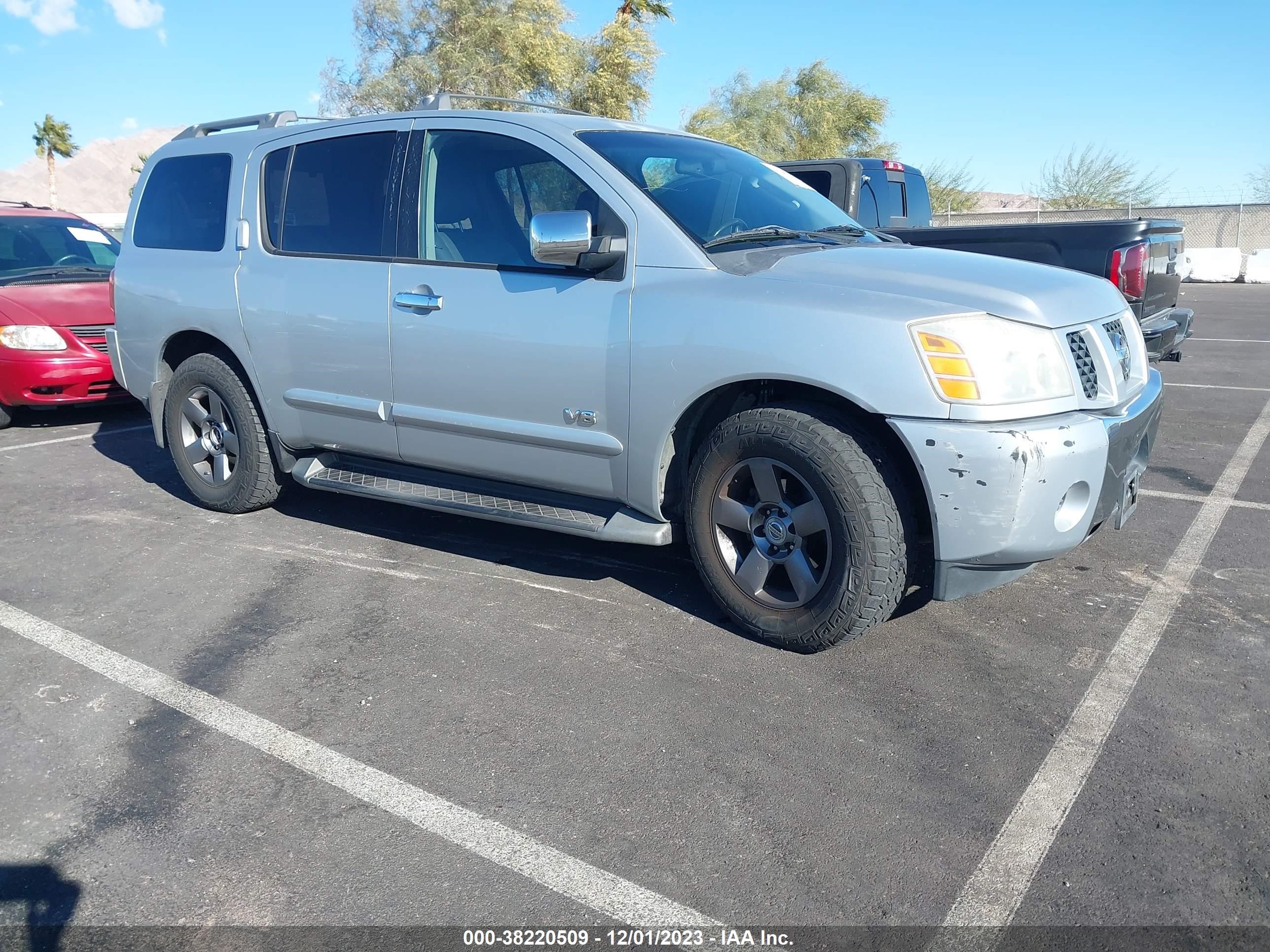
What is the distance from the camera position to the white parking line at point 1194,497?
5127 mm

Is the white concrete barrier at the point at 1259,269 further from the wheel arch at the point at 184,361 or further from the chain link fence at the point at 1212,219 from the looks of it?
the wheel arch at the point at 184,361

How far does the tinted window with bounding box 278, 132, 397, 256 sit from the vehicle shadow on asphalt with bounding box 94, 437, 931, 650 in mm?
1421

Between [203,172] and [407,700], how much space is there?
3.41 metres

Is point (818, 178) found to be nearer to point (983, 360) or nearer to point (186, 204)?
point (186, 204)

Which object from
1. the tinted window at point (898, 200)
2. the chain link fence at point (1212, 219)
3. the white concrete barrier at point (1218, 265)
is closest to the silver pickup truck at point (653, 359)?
the tinted window at point (898, 200)

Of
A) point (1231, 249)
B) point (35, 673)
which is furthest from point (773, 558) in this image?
point (1231, 249)

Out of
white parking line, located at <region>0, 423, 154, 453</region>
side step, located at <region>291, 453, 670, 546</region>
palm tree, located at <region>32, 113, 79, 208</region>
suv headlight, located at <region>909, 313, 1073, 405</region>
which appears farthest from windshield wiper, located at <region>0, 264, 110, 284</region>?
palm tree, located at <region>32, 113, 79, 208</region>

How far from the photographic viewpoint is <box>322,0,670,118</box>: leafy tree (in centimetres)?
2919

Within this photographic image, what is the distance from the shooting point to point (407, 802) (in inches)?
107

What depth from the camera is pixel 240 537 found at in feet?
16.6

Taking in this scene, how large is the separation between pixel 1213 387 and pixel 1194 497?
13.5 feet

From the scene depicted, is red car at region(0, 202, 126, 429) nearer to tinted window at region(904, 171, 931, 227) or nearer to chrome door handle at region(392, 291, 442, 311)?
chrome door handle at region(392, 291, 442, 311)

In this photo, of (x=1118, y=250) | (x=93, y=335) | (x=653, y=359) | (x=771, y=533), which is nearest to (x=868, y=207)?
(x=1118, y=250)

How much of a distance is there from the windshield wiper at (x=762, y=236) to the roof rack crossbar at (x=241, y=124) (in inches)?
101
